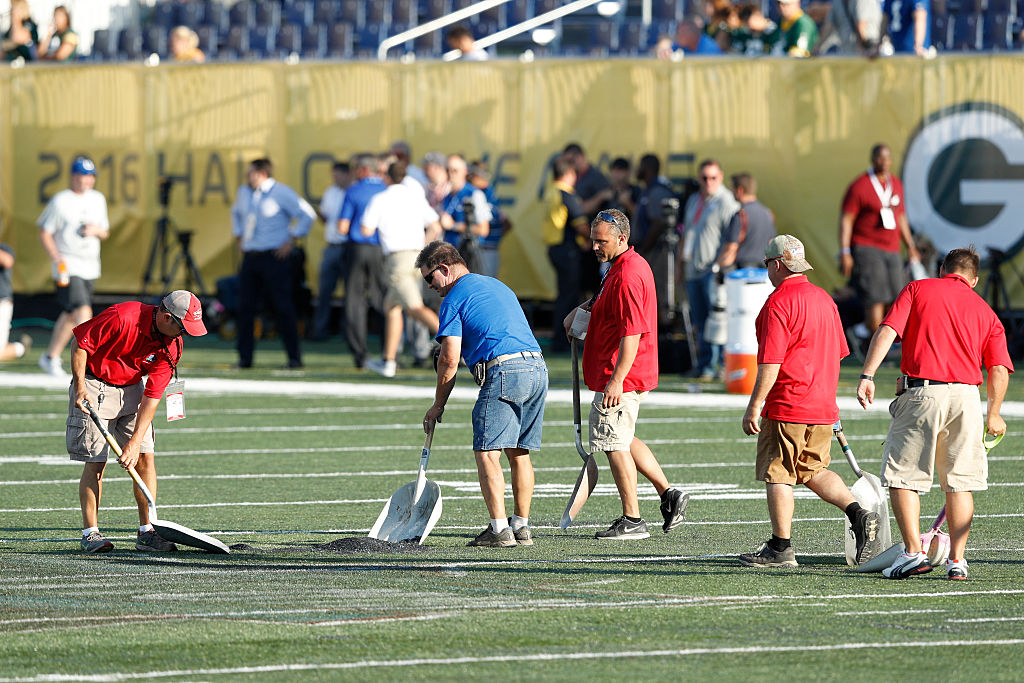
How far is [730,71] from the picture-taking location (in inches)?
848

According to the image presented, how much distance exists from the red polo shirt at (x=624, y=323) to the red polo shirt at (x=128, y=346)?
2242 millimetres

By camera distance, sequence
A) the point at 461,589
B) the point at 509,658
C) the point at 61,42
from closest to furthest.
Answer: the point at 509,658
the point at 461,589
the point at 61,42

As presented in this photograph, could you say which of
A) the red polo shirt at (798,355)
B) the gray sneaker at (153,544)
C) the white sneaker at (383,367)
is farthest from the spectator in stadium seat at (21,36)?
the red polo shirt at (798,355)

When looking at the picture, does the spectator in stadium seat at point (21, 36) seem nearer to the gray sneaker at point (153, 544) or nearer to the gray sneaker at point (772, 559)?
the gray sneaker at point (153, 544)

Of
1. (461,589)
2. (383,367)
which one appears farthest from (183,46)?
(461,589)

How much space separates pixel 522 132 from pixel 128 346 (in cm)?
1392

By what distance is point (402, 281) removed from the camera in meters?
18.4

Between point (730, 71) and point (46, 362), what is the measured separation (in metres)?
8.75

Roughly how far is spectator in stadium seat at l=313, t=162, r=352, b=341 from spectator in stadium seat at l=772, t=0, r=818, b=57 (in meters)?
5.64

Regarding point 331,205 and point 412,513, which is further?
point 331,205

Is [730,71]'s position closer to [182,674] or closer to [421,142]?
[421,142]

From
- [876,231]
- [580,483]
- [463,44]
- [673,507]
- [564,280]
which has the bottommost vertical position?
[673,507]

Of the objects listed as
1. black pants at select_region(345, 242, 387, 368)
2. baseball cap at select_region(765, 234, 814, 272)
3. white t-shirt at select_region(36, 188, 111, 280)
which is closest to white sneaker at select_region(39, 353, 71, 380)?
white t-shirt at select_region(36, 188, 111, 280)

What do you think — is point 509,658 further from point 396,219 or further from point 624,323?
point 396,219
